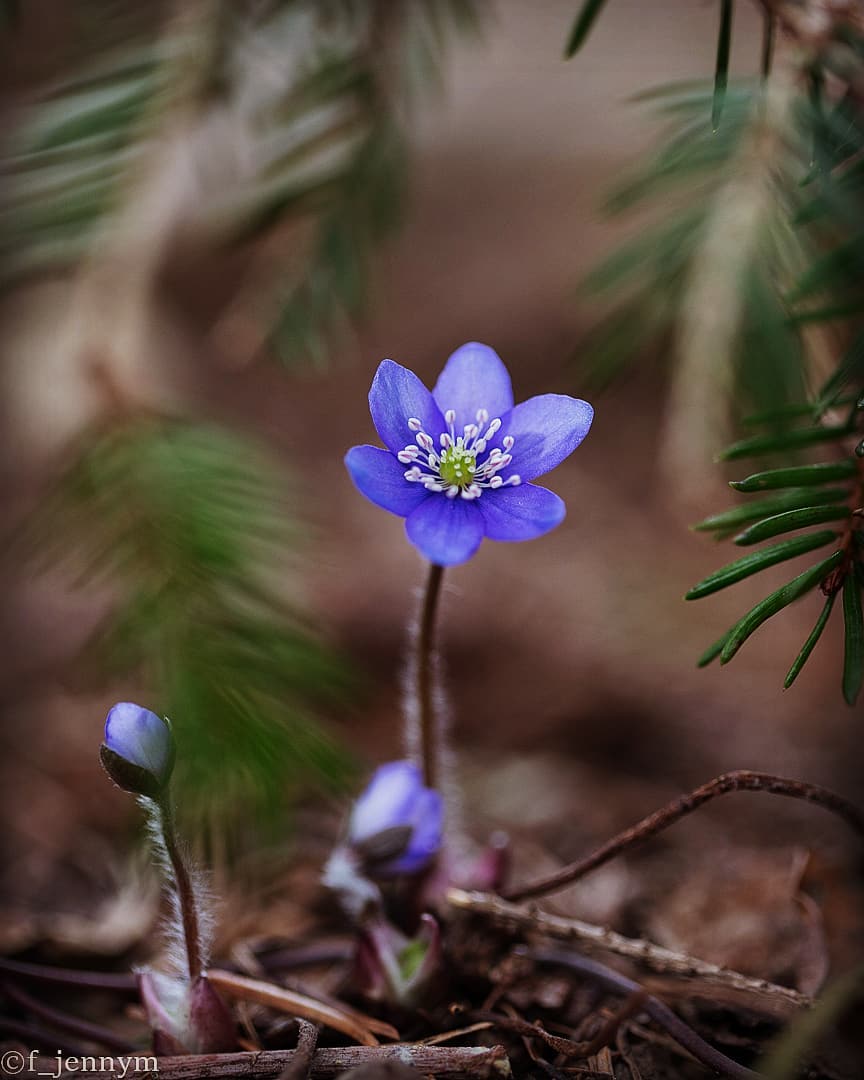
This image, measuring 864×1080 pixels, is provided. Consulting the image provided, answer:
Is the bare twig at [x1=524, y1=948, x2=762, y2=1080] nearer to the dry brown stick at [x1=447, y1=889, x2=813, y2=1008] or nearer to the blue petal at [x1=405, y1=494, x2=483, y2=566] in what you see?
the dry brown stick at [x1=447, y1=889, x2=813, y2=1008]

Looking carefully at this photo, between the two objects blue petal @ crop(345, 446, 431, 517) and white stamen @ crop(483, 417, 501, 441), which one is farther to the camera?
white stamen @ crop(483, 417, 501, 441)

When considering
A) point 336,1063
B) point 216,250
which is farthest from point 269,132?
point 336,1063

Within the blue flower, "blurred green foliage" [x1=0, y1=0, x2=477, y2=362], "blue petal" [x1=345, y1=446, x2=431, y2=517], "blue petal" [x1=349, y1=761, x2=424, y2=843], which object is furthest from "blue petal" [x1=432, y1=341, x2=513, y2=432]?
"blurred green foliage" [x1=0, y1=0, x2=477, y2=362]

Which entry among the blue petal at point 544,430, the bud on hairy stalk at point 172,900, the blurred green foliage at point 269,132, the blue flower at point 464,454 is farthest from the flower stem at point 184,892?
the blurred green foliage at point 269,132

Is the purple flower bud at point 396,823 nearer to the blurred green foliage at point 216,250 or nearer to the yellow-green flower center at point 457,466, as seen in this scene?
the blurred green foliage at point 216,250

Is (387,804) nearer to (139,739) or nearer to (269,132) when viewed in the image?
(139,739)

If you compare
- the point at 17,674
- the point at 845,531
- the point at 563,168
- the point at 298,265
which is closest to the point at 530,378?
the point at 563,168

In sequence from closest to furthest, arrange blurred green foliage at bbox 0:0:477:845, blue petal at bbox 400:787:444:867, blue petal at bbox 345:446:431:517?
blue petal at bbox 345:446:431:517
blue petal at bbox 400:787:444:867
blurred green foliage at bbox 0:0:477:845
